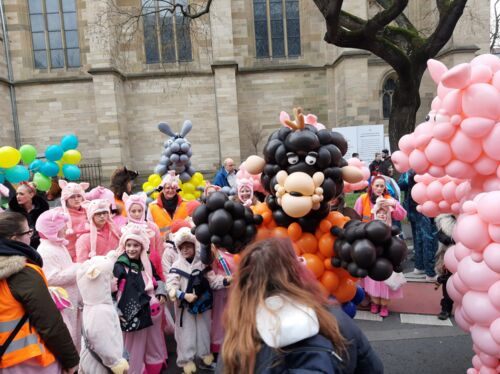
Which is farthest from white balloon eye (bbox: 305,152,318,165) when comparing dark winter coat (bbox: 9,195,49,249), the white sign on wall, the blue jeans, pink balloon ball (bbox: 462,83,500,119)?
the white sign on wall

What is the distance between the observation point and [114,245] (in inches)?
155

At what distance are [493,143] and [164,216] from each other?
364 centimetres

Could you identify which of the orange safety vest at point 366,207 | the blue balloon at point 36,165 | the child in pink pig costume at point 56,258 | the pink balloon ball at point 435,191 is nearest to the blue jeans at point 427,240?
the orange safety vest at point 366,207

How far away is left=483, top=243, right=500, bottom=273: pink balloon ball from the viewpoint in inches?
88.9

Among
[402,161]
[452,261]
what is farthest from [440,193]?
[452,261]

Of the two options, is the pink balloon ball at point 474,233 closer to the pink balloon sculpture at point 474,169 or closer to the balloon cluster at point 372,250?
the pink balloon sculpture at point 474,169

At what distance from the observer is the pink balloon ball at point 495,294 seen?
234cm

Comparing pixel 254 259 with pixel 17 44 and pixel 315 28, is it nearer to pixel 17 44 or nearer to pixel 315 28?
pixel 315 28

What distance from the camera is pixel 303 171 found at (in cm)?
263

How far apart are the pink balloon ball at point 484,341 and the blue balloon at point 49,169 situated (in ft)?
16.8

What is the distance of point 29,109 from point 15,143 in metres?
1.62

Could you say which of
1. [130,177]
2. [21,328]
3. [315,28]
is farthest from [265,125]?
[21,328]

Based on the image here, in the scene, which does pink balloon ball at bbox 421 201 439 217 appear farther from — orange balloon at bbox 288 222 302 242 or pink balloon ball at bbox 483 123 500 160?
orange balloon at bbox 288 222 302 242

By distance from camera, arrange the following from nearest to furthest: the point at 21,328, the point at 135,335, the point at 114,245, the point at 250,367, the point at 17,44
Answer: the point at 250,367 → the point at 21,328 → the point at 135,335 → the point at 114,245 → the point at 17,44
